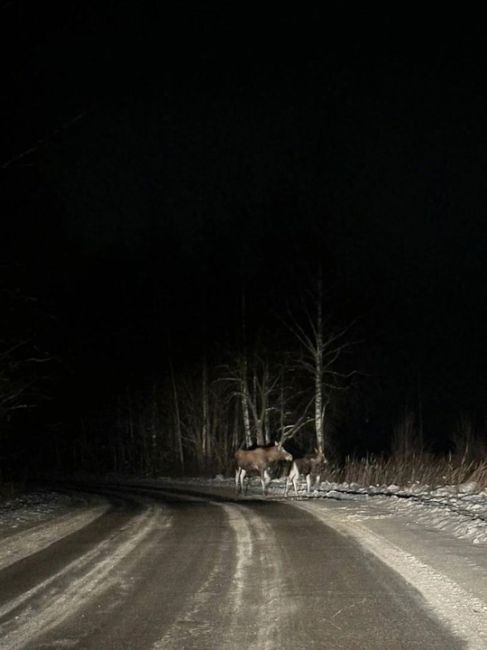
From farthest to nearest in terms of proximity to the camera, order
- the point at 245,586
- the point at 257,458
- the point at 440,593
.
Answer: the point at 257,458 < the point at 245,586 < the point at 440,593

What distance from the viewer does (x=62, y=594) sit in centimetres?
748

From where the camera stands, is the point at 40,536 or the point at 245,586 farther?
the point at 40,536

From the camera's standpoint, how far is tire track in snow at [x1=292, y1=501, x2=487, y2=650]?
5891 mm

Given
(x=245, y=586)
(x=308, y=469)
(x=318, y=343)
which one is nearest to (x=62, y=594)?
(x=245, y=586)

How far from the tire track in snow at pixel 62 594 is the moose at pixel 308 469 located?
1147cm

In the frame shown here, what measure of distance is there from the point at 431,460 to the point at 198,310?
67.9 feet

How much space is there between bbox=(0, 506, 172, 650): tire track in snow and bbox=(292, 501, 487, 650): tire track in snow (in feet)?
11.2

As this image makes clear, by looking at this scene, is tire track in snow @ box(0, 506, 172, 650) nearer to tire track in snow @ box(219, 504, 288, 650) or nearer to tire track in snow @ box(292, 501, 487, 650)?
tire track in snow @ box(219, 504, 288, 650)

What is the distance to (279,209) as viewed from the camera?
33.1 metres

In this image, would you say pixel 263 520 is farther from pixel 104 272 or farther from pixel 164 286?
pixel 104 272

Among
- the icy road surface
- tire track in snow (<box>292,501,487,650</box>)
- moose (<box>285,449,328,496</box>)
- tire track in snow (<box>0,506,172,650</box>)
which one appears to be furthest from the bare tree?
tire track in snow (<box>0,506,172,650</box>)

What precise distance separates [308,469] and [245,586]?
16.4 metres

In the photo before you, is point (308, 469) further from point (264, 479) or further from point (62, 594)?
point (62, 594)

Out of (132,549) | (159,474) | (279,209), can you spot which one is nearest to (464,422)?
(279,209)
